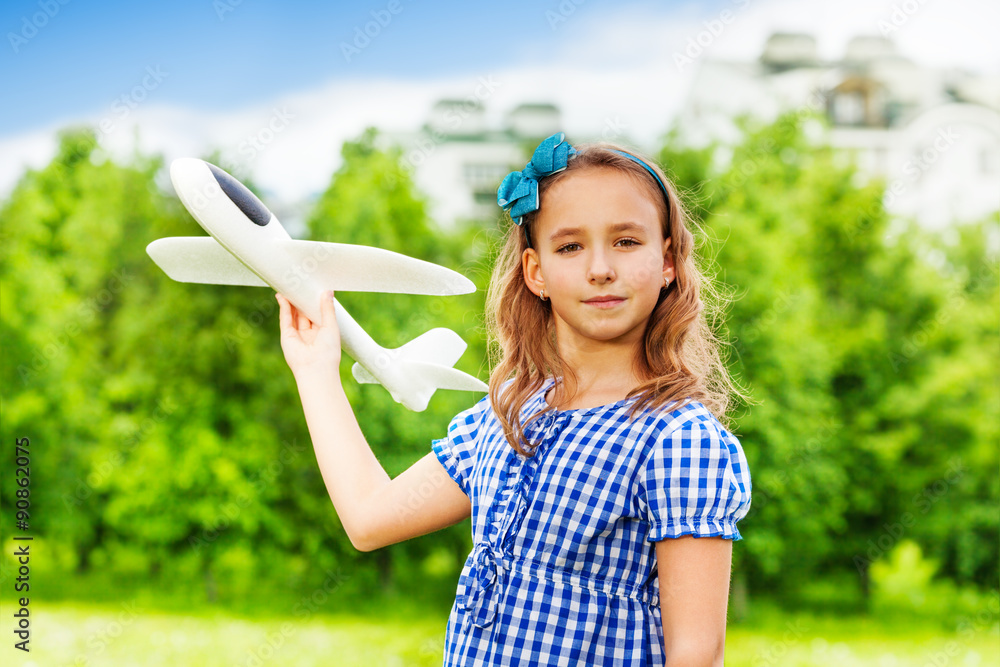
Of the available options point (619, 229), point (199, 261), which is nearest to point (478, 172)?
point (199, 261)

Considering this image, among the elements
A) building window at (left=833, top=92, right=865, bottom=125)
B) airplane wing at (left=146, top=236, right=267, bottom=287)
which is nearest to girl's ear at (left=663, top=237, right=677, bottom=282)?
airplane wing at (left=146, top=236, right=267, bottom=287)

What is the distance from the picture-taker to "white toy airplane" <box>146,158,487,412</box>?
164 cm

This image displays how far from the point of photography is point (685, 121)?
11203mm

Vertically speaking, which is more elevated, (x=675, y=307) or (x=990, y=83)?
(x=990, y=83)

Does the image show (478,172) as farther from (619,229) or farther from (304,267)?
(619,229)

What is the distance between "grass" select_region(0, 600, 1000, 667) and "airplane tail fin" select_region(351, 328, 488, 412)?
628 centimetres

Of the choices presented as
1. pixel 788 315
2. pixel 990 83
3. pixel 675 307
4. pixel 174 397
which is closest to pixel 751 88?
pixel 990 83

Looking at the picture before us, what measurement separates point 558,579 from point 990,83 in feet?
86.2

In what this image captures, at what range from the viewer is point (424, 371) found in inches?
78.0

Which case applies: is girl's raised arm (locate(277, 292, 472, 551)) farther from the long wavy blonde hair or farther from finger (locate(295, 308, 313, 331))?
the long wavy blonde hair

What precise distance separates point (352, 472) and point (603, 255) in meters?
0.60

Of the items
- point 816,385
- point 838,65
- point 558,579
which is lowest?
point 558,579

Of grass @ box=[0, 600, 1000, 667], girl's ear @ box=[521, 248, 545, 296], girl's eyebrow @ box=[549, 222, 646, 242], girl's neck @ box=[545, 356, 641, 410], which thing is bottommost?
grass @ box=[0, 600, 1000, 667]

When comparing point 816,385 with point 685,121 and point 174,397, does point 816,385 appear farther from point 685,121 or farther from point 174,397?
point 174,397
